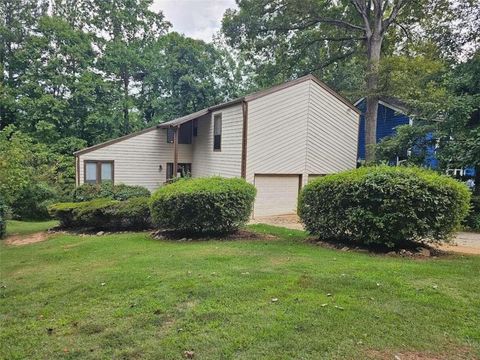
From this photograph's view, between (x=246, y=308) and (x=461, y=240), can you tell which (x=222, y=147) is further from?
(x=246, y=308)

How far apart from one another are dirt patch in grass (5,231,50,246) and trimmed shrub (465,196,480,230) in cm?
1375

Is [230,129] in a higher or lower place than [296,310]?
higher

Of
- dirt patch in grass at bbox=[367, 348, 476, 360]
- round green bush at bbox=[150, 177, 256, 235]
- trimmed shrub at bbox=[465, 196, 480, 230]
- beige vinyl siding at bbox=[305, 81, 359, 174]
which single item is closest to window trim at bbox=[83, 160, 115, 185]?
round green bush at bbox=[150, 177, 256, 235]

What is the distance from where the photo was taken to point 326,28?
21844 millimetres

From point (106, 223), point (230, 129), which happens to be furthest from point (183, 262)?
point (230, 129)

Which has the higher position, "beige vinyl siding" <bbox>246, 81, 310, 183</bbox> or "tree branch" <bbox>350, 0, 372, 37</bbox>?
"tree branch" <bbox>350, 0, 372, 37</bbox>

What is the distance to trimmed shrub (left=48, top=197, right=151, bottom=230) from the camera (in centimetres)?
1133

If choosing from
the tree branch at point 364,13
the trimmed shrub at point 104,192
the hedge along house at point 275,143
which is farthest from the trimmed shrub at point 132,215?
the tree branch at point 364,13

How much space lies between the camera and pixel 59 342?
3170 millimetres

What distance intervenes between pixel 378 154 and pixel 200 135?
9318 millimetres

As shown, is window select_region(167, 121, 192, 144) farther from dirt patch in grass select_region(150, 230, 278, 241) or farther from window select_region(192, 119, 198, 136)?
dirt patch in grass select_region(150, 230, 278, 241)

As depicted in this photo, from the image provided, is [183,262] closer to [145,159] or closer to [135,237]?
[135,237]

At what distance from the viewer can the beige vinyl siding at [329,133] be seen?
15508mm

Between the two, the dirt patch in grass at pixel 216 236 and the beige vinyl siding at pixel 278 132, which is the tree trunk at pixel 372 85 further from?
the dirt patch in grass at pixel 216 236
